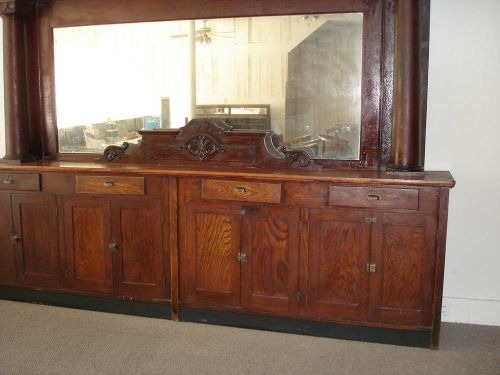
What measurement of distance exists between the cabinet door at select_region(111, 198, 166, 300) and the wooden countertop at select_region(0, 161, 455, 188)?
21cm

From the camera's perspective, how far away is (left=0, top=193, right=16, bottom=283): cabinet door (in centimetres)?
347

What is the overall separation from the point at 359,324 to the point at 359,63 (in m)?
1.52

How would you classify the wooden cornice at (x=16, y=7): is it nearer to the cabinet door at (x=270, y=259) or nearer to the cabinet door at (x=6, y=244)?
the cabinet door at (x=6, y=244)

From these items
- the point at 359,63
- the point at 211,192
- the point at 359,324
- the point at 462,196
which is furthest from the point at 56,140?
the point at 462,196

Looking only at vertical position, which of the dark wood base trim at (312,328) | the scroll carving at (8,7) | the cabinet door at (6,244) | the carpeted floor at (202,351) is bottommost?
the carpeted floor at (202,351)

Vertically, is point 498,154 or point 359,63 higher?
point 359,63

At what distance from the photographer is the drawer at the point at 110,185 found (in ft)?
10.5

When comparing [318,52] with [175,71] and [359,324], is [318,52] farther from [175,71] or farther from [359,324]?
[359,324]

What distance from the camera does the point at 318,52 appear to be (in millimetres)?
3277

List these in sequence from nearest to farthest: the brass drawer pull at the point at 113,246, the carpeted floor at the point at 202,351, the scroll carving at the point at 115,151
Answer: the carpeted floor at the point at 202,351, the brass drawer pull at the point at 113,246, the scroll carving at the point at 115,151

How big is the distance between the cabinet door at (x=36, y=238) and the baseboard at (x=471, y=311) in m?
2.45

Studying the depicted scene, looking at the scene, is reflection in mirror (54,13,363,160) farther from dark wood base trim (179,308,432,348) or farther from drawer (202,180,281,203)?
dark wood base trim (179,308,432,348)

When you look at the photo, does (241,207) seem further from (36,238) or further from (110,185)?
(36,238)

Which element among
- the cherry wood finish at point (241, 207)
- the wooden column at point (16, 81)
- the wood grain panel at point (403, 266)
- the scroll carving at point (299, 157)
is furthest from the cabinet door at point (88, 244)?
the wood grain panel at point (403, 266)
